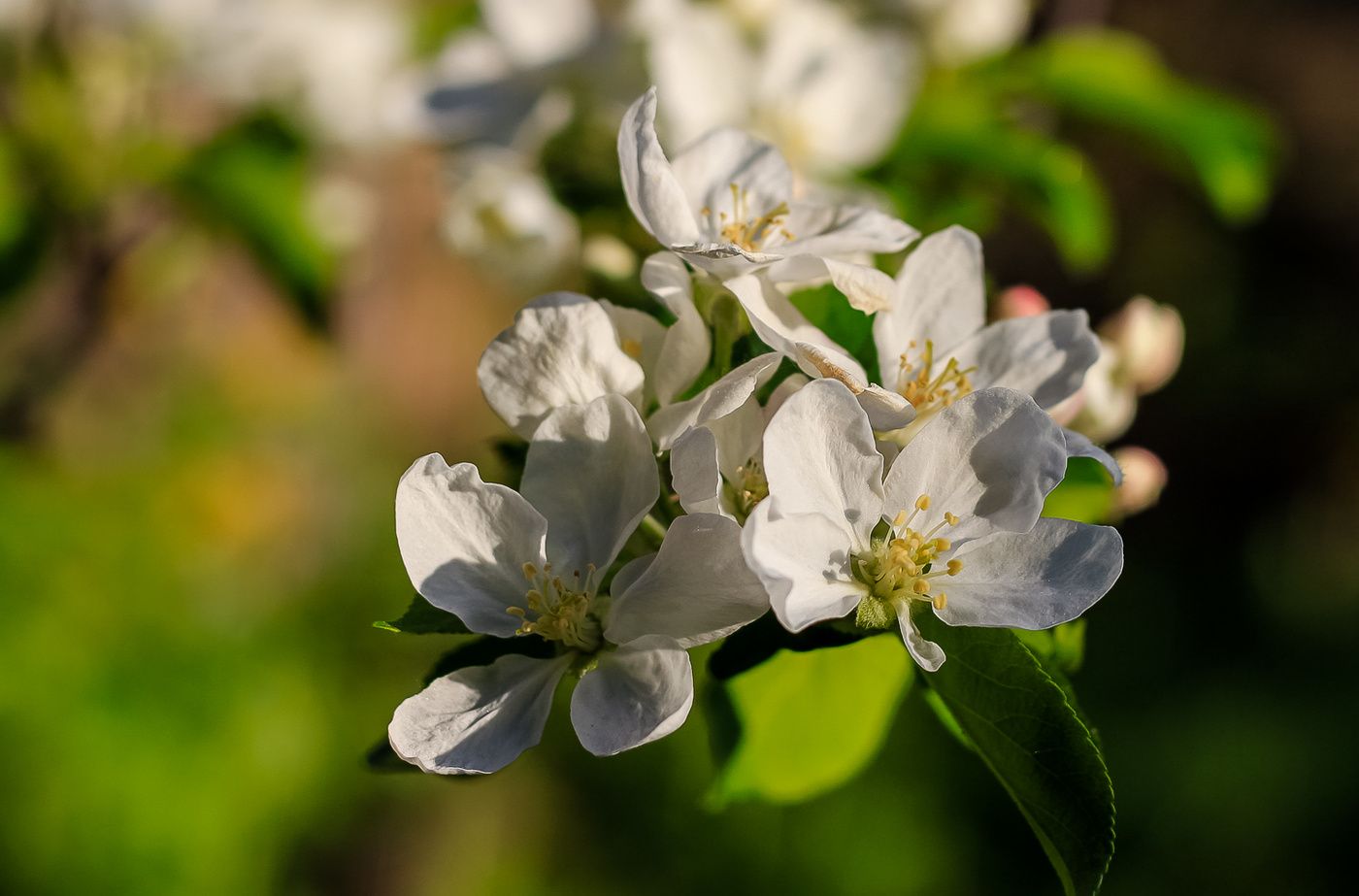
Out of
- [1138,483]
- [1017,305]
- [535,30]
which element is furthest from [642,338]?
[535,30]

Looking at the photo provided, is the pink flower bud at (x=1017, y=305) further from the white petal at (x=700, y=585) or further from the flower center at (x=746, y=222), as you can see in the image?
the white petal at (x=700, y=585)

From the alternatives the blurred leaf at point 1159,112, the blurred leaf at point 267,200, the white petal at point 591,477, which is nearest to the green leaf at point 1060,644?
the white petal at point 591,477

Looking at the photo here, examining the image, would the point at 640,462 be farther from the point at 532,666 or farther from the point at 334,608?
the point at 334,608

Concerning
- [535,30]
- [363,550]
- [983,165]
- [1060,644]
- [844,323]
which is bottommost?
[363,550]

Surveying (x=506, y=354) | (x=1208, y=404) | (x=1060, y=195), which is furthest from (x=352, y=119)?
(x=1208, y=404)

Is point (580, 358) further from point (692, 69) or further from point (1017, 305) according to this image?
point (692, 69)

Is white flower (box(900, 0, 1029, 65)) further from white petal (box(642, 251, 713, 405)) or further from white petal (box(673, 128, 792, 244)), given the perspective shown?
white petal (box(642, 251, 713, 405))
